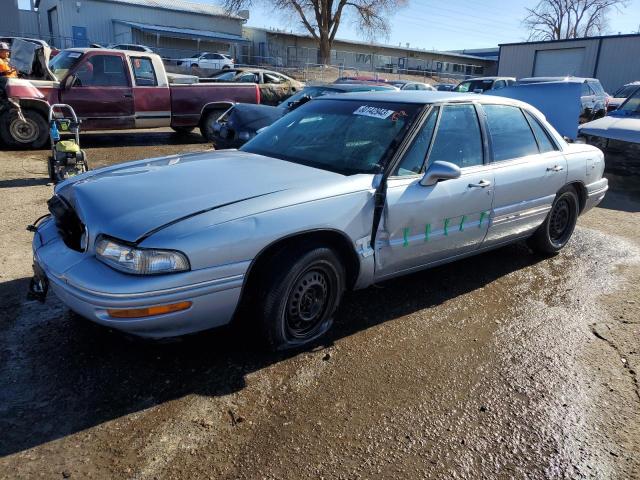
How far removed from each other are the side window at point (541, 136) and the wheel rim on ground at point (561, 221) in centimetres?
57

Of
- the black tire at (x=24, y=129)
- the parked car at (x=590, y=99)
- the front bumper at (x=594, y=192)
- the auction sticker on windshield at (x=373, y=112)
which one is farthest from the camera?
the parked car at (x=590, y=99)

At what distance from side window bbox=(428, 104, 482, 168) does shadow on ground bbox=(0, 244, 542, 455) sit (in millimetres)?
1183

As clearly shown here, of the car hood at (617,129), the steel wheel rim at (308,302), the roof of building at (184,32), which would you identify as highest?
the roof of building at (184,32)

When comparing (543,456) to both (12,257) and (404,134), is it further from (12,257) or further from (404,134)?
(12,257)

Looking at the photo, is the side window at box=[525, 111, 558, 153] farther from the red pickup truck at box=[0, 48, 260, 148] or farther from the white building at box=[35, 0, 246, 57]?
the white building at box=[35, 0, 246, 57]

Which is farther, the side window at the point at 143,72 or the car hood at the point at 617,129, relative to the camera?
the side window at the point at 143,72

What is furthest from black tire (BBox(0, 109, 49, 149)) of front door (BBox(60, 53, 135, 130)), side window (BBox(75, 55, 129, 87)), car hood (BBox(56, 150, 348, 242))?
car hood (BBox(56, 150, 348, 242))

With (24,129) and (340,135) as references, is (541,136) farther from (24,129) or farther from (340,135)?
(24,129)

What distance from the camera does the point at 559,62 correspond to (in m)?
35.2

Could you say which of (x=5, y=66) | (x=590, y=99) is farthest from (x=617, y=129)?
(x=5, y=66)

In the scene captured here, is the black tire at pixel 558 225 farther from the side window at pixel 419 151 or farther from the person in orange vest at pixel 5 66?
the person in orange vest at pixel 5 66

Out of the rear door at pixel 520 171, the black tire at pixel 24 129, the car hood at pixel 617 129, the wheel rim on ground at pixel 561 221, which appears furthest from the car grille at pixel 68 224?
the car hood at pixel 617 129

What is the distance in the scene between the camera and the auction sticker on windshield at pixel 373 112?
12.5 feet

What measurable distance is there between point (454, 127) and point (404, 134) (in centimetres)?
58
